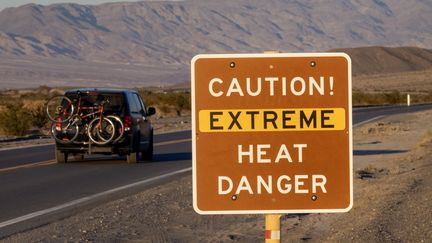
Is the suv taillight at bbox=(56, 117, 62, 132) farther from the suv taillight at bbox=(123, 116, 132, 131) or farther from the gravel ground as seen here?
the gravel ground

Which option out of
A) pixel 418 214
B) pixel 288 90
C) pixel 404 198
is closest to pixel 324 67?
pixel 288 90

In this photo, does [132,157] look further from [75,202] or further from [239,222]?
[239,222]

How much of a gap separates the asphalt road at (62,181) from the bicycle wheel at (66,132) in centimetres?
59

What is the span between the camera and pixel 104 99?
2411cm

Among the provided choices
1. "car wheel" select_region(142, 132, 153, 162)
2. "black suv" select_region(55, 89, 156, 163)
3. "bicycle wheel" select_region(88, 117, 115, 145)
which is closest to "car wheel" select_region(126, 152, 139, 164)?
"black suv" select_region(55, 89, 156, 163)

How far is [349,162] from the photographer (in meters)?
4.89

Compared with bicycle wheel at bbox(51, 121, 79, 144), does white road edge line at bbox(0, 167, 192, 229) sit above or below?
below

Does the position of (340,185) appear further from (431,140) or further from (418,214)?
(431,140)

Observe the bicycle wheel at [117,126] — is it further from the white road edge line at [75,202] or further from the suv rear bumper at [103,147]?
the white road edge line at [75,202]

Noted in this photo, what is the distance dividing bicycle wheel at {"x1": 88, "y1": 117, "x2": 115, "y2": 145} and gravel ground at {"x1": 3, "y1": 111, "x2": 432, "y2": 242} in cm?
539

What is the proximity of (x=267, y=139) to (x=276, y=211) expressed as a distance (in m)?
0.33

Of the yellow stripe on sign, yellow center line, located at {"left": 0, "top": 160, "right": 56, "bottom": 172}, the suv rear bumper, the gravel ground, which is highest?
the yellow stripe on sign

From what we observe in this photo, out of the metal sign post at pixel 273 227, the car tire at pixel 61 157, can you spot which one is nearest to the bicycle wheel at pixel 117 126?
the car tire at pixel 61 157

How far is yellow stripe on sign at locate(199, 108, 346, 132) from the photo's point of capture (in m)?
4.81
